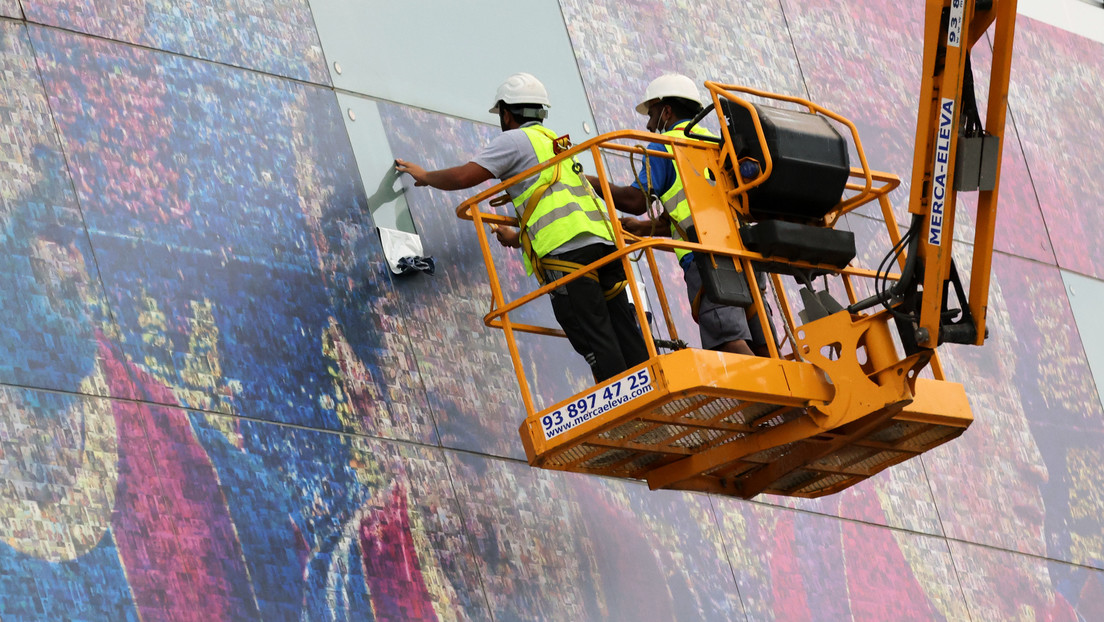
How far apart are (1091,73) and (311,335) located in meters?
10.2

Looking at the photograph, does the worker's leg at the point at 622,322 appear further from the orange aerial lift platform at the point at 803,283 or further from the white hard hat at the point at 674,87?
the white hard hat at the point at 674,87

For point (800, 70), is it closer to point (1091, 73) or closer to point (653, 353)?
point (1091, 73)

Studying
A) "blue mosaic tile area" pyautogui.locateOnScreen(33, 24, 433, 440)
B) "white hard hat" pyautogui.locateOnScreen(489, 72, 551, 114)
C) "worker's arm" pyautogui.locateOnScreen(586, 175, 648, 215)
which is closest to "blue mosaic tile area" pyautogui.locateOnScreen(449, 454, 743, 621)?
"blue mosaic tile area" pyautogui.locateOnScreen(33, 24, 433, 440)

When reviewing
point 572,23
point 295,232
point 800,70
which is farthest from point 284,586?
point 800,70

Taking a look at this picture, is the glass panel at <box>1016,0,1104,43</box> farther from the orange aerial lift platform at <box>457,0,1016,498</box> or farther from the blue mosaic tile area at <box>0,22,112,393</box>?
the blue mosaic tile area at <box>0,22,112,393</box>

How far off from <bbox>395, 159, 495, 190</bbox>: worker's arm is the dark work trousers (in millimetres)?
610

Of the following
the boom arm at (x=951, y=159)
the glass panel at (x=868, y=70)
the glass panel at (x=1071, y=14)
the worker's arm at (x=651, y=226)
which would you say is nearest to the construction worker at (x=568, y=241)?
the worker's arm at (x=651, y=226)

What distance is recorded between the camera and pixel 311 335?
8.83 m

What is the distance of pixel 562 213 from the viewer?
8.30 meters

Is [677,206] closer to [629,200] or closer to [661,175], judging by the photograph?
[661,175]

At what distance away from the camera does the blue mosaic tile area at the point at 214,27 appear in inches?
344

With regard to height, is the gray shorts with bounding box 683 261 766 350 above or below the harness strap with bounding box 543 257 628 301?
below

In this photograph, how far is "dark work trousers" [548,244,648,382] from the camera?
8172mm

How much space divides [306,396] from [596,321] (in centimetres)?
164
